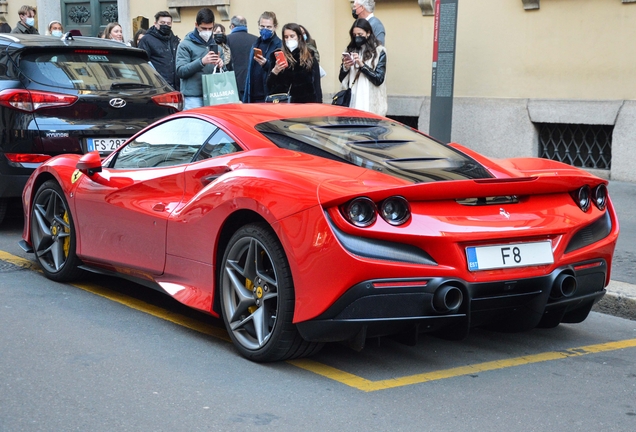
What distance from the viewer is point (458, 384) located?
4.47 m

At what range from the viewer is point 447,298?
4309 millimetres

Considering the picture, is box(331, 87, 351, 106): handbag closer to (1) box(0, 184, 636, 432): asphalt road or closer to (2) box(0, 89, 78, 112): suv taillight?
(2) box(0, 89, 78, 112): suv taillight

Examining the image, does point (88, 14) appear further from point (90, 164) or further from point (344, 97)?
point (90, 164)

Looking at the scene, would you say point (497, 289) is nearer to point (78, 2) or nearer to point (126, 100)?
point (126, 100)

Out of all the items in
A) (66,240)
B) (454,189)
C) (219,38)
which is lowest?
(66,240)

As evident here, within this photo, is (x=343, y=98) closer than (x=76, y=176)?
No

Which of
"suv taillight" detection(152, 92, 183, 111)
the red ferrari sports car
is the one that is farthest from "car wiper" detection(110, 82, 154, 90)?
the red ferrari sports car

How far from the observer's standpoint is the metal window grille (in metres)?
11.2

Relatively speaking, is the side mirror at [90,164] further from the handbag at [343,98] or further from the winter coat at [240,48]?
the winter coat at [240,48]

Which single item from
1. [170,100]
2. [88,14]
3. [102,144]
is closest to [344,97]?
[170,100]

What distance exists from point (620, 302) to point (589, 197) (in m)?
1.37

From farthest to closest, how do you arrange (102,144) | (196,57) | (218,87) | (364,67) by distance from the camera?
(196,57), (218,87), (364,67), (102,144)

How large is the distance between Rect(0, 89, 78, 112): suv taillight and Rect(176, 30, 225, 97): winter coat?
9.26ft

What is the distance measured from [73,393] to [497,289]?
1924mm
